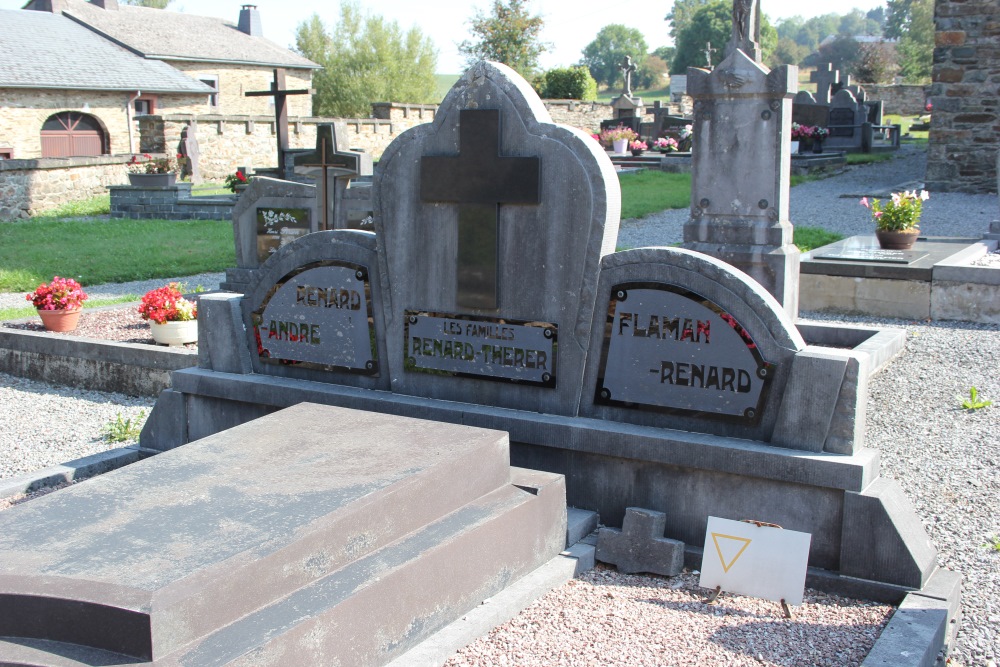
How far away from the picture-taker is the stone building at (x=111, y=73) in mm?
28500

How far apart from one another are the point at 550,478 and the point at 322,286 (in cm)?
165

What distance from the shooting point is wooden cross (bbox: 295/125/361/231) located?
9.01 m

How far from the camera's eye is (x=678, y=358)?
3900mm

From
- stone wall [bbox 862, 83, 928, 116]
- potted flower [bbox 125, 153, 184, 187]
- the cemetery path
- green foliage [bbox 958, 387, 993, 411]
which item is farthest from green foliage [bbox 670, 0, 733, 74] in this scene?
green foliage [bbox 958, 387, 993, 411]

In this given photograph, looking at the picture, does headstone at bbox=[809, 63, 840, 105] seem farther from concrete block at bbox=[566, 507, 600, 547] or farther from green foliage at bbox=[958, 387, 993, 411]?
concrete block at bbox=[566, 507, 600, 547]

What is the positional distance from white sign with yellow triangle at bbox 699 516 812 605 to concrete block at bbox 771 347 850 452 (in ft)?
1.34

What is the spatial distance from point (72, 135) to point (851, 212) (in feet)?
79.0

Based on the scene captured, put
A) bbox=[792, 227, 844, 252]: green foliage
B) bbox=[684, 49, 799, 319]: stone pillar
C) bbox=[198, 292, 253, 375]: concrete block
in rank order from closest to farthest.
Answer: bbox=[198, 292, 253, 375]: concrete block < bbox=[684, 49, 799, 319]: stone pillar < bbox=[792, 227, 844, 252]: green foliage

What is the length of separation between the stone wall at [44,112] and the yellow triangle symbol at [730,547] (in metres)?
29.1

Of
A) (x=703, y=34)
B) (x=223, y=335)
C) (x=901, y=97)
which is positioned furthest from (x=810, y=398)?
(x=703, y=34)

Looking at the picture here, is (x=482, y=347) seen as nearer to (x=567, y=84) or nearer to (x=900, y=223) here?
(x=900, y=223)

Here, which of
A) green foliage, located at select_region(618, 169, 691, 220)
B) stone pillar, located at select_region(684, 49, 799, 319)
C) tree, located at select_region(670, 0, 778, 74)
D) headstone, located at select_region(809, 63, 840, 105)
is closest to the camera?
stone pillar, located at select_region(684, 49, 799, 319)

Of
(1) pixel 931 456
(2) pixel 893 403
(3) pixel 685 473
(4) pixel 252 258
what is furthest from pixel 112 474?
(4) pixel 252 258

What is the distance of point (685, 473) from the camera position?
383 cm
